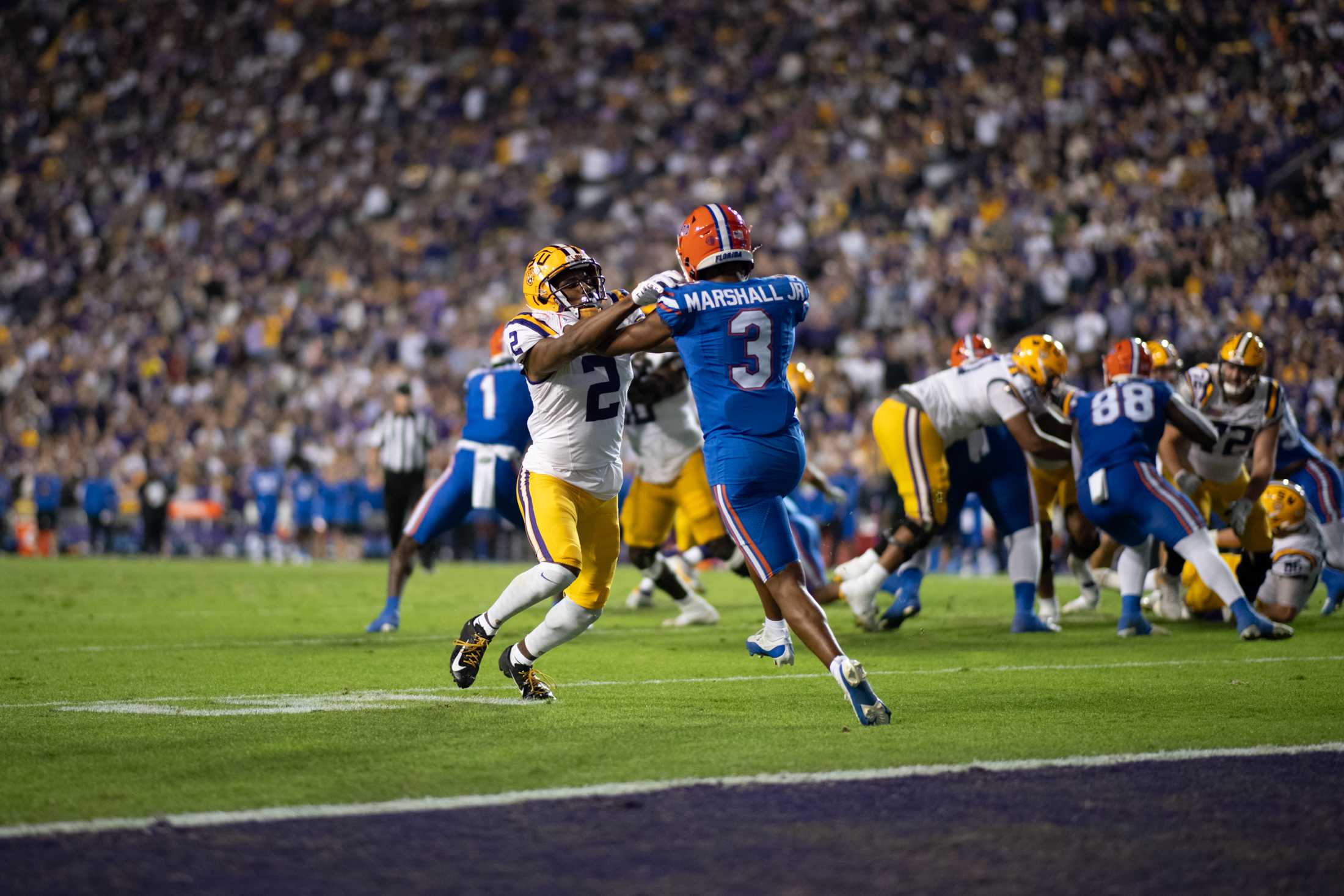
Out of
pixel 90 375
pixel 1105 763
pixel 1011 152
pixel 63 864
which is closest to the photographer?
pixel 63 864

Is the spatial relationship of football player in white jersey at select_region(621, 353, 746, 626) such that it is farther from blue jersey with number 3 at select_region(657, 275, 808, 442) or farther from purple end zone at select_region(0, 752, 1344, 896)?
purple end zone at select_region(0, 752, 1344, 896)

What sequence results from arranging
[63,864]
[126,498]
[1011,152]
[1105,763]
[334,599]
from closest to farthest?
[63,864], [1105,763], [334,599], [1011,152], [126,498]

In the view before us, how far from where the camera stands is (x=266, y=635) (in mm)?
10492

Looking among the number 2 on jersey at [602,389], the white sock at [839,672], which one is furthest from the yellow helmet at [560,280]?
the white sock at [839,672]

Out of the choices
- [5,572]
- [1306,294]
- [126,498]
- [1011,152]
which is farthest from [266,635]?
[126,498]

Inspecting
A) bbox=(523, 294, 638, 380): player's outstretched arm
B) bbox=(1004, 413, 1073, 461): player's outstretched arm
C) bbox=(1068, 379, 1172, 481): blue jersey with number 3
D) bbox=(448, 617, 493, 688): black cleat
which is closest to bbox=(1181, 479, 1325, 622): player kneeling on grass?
bbox=(1068, 379, 1172, 481): blue jersey with number 3

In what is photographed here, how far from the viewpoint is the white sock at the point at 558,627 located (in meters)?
6.63

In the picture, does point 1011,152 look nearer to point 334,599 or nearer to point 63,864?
point 334,599

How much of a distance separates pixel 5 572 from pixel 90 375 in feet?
35.4

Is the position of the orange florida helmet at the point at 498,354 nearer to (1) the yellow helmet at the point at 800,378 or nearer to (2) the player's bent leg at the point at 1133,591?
(1) the yellow helmet at the point at 800,378

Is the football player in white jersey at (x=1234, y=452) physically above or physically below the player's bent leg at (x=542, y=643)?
above

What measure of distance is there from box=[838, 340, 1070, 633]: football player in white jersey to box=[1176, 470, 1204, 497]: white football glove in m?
1.19

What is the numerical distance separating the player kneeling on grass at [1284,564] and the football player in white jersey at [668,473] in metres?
3.32

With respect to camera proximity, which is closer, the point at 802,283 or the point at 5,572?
the point at 802,283
